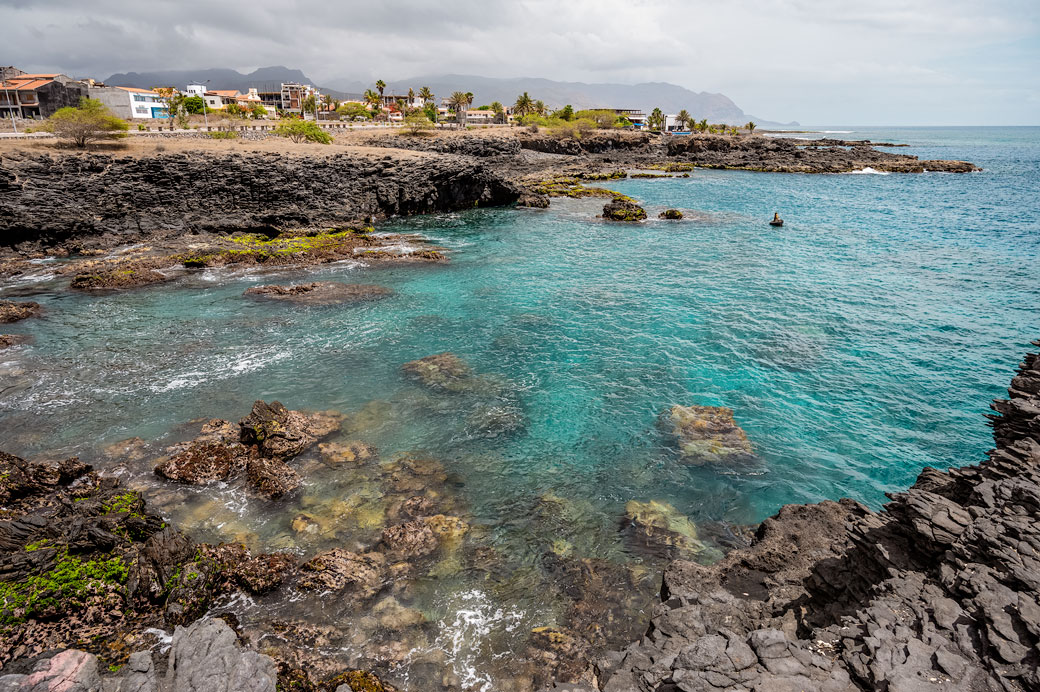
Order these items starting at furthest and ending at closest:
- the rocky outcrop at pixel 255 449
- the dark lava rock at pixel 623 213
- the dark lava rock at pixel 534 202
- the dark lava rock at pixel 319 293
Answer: the dark lava rock at pixel 534 202 → the dark lava rock at pixel 623 213 → the dark lava rock at pixel 319 293 → the rocky outcrop at pixel 255 449

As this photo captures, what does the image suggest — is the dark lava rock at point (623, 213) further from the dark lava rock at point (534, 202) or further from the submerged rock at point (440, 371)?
the submerged rock at point (440, 371)

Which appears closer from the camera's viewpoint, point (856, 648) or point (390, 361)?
point (856, 648)

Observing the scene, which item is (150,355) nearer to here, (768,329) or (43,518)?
(43,518)

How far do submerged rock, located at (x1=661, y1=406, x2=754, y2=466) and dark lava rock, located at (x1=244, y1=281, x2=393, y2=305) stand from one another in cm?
2278

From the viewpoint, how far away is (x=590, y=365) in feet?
85.7

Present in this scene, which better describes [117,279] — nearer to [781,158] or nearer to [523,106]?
[781,158]

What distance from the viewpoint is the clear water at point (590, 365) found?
17797mm

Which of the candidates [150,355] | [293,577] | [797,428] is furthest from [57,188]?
[797,428]

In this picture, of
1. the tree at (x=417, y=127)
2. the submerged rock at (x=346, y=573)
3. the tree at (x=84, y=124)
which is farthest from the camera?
the tree at (x=417, y=127)

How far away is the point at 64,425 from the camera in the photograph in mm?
19953

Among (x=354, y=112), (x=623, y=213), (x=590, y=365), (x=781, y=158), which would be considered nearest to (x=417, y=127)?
(x=354, y=112)

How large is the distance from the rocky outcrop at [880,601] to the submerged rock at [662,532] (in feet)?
3.73

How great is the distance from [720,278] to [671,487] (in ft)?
90.8

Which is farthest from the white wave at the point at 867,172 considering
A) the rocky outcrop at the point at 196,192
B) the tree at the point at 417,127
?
the rocky outcrop at the point at 196,192
